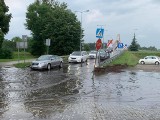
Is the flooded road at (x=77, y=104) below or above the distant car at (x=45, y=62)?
below

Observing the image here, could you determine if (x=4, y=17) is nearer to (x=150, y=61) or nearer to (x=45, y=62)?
(x=45, y=62)

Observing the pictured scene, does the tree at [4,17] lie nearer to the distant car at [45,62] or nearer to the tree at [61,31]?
the tree at [61,31]

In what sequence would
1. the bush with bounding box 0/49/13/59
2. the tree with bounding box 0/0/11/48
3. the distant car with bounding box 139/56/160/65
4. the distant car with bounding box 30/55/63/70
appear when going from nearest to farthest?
the distant car with bounding box 30/55/63/70 → the distant car with bounding box 139/56/160/65 → the tree with bounding box 0/0/11/48 → the bush with bounding box 0/49/13/59

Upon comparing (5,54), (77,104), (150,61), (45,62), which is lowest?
(150,61)

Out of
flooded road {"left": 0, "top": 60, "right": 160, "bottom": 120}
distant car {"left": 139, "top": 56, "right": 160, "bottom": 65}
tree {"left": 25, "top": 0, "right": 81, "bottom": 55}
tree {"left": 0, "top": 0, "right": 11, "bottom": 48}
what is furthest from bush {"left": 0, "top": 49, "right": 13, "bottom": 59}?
flooded road {"left": 0, "top": 60, "right": 160, "bottom": 120}

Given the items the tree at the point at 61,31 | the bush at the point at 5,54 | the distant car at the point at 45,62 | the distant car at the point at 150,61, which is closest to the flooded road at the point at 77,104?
the distant car at the point at 45,62

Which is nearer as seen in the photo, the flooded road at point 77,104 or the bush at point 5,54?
the flooded road at point 77,104

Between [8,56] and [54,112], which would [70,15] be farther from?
[54,112]

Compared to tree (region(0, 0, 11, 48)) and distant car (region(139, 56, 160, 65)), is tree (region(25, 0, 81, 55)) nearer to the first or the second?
tree (region(0, 0, 11, 48))

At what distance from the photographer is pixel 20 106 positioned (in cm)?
1202

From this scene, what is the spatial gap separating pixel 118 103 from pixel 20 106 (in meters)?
3.81

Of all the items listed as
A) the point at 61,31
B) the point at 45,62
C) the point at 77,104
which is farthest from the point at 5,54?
the point at 77,104

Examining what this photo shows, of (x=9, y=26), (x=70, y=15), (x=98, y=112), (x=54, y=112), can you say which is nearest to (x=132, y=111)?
(x=98, y=112)

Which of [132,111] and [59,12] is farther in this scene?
[59,12]
